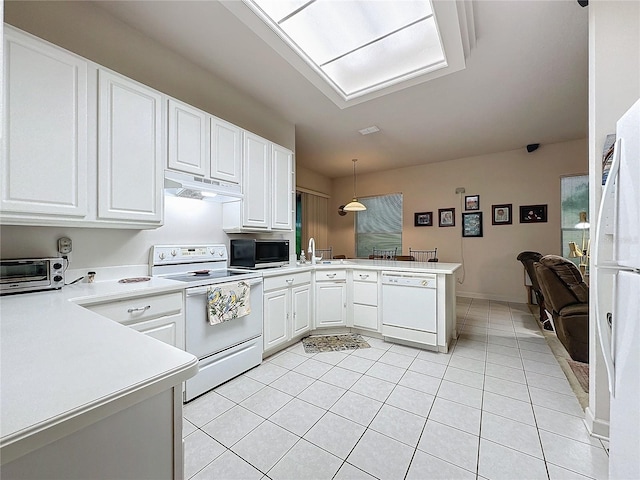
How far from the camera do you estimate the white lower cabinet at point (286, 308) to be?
104 inches

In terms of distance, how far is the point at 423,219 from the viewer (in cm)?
592

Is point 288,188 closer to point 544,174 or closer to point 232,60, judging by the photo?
point 232,60

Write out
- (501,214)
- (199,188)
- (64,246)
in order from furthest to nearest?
(501,214), (199,188), (64,246)

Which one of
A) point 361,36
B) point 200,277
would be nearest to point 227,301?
point 200,277

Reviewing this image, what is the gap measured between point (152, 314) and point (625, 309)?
2.25 metres

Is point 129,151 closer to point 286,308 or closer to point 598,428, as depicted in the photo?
point 286,308

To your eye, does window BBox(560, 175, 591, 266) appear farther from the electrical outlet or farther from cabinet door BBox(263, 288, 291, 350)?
the electrical outlet

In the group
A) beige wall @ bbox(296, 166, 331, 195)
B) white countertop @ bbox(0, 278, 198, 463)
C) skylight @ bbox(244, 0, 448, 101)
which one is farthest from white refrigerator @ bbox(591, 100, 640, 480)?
beige wall @ bbox(296, 166, 331, 195)

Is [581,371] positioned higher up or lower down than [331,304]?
lower down

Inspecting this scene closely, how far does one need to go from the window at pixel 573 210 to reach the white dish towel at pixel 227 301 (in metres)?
5.23

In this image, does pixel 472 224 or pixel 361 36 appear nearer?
pixel 361 36

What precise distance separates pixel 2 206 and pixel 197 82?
1.92 metres

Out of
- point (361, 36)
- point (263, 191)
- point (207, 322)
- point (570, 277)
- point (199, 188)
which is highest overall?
point (361, 36)

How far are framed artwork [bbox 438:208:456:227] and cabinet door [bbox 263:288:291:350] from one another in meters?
4.16
